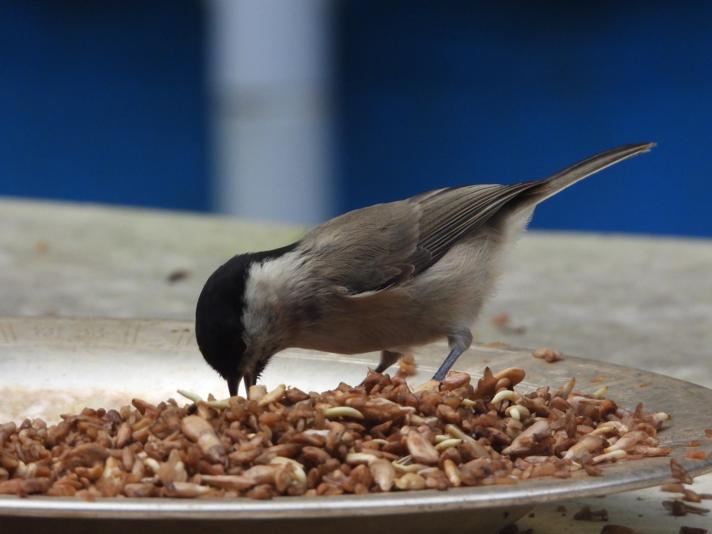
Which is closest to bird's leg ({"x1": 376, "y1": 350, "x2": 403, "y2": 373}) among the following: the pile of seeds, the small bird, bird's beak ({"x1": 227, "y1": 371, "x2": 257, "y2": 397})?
the small bird

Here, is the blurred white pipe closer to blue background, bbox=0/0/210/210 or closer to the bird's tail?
blue background, bbox=0/0/210/210

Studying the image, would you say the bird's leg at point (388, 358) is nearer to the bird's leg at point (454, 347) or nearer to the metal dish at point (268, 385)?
the metal dish at point (268, 385)

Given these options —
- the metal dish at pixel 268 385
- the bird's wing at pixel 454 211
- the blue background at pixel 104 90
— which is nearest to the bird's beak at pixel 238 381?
the metal dish at pixel 268 385

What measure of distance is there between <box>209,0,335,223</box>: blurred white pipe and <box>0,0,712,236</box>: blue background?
436 mm

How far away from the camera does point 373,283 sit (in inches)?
149

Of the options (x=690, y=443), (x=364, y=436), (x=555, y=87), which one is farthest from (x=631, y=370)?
(x=555, y=87)

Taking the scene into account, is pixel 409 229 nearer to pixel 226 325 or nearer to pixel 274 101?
pixel 226 325

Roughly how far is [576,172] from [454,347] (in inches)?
38.4

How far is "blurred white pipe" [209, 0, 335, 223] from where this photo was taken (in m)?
9.67

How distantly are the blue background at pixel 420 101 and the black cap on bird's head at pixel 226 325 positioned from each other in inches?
258

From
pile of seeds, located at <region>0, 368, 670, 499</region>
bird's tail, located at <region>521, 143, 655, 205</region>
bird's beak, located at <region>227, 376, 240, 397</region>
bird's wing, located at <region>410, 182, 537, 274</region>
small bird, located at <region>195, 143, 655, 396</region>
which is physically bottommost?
pile of seeds, located at <region>0, 368, 670, 499</region>

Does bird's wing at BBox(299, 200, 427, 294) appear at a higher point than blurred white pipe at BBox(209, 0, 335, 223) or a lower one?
lower

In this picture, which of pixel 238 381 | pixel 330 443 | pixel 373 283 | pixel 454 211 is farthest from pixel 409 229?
pixel 330 443

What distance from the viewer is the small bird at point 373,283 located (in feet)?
11.2
